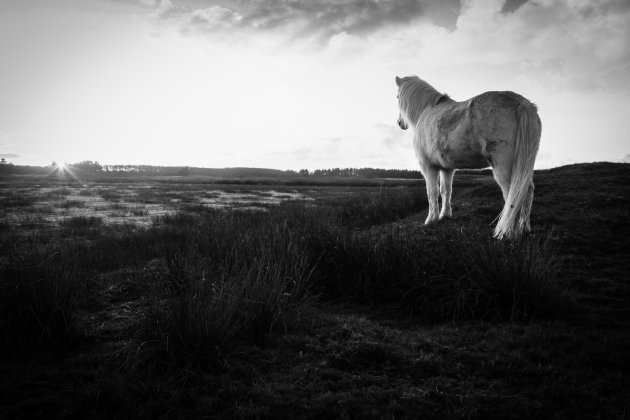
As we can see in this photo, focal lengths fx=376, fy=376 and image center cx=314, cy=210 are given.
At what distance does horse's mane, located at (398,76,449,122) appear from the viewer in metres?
7.59

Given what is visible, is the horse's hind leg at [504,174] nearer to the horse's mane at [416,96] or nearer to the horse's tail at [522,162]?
the horse's tail at [522,162]

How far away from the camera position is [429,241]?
18.4 feet

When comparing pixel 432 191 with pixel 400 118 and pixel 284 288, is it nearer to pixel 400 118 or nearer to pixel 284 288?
pixel 400 118

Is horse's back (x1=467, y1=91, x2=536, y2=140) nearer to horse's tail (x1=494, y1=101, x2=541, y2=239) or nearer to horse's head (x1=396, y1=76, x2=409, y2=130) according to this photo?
horse's tail (x1=494, y1=101, x2=541, y2=239)

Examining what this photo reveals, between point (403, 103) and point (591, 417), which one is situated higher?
point (403, 103)

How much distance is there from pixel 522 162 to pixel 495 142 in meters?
0.49

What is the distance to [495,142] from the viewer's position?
563 cm

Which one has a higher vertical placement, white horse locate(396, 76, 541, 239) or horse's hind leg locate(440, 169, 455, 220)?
white horse locate(396, 76, 541, 239)

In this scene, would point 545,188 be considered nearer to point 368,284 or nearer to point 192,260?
point 368,284

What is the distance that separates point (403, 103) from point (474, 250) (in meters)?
4.94

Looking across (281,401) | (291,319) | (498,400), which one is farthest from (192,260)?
(498,400)

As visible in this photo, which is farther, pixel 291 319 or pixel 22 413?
pixel 291 319

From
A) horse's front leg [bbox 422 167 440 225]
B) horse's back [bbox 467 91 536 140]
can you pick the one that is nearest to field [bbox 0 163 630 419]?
horse's back [bbox 467 91 536 140]

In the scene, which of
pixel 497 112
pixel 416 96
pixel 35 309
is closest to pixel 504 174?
pixel 497 112
